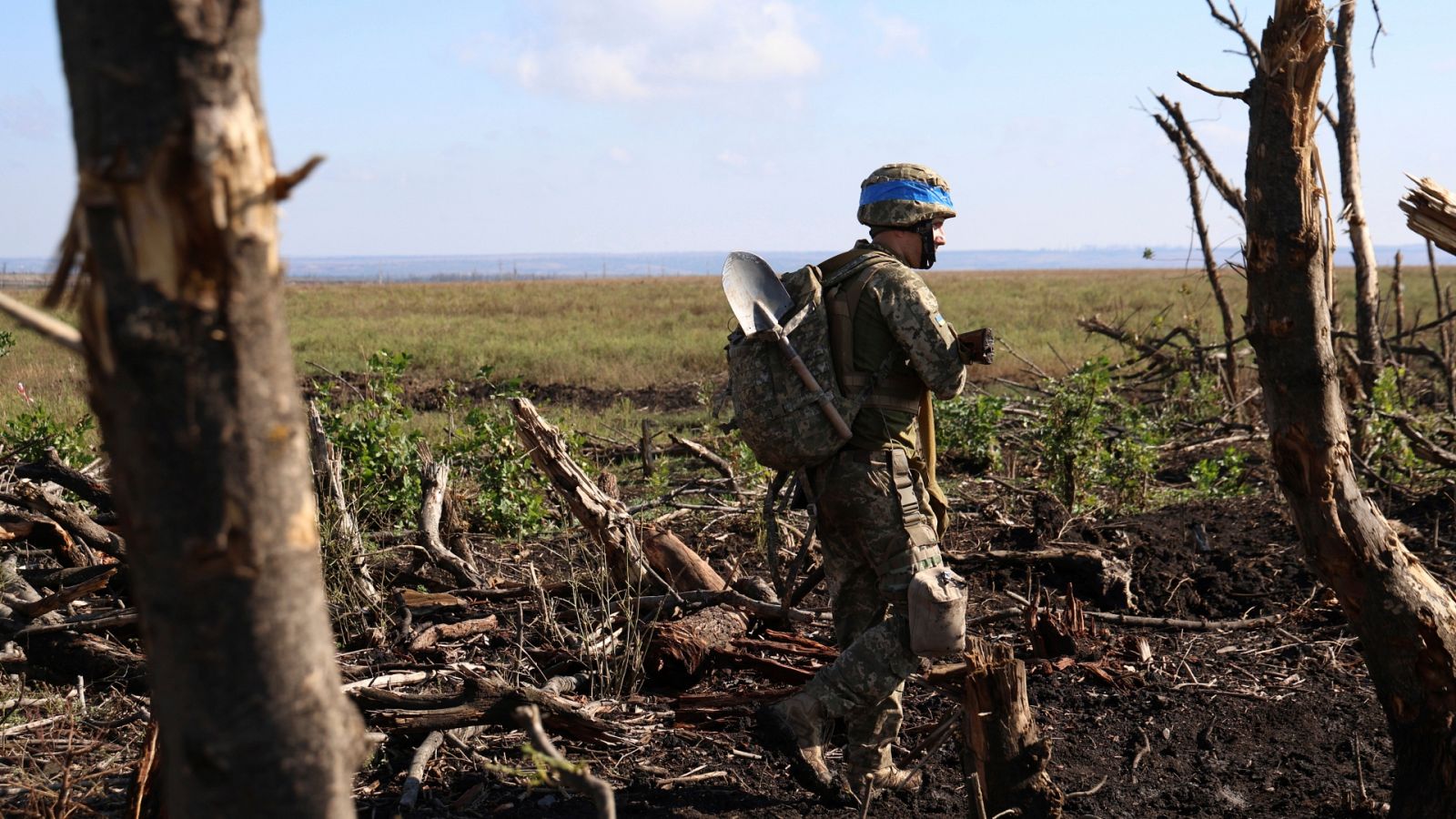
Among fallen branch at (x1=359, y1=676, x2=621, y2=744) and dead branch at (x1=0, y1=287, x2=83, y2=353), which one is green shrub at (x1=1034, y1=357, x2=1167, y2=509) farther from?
dead branch at (x1=0, y1=287, x2=83, y2=353)

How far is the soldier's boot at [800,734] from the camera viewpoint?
3.82 m

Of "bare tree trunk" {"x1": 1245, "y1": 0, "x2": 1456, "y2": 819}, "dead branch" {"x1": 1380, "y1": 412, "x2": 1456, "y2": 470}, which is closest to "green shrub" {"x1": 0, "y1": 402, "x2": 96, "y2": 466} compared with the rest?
"bare tree trunk" {"x1": 1245, "y1": 0, "x2": 1456, "y2": 819}

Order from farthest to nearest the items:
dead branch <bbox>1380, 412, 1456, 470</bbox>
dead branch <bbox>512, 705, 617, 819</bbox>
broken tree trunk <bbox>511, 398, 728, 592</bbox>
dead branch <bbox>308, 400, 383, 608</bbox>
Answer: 1. dead branch <bbox>1380, 412, 1456, 470</bbox>
2. broken tree trunk <bbox>511, 398, 728, 592</bbox>
3. dead branch <bbox>308, 400, 383, 608</bbox>
4. dead branch <bbox>512, 705, 617, 819</bbox>

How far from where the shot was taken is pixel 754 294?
4.02 metres

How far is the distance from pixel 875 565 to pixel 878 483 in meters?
0.28

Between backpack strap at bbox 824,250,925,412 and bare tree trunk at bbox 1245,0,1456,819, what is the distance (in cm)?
113

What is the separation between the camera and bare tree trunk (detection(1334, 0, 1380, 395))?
8.59 meters

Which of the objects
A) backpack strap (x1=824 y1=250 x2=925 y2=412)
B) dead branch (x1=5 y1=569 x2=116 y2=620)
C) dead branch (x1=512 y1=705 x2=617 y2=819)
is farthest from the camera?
dead branch (x1=5 y1=569 x2=116 y2=620)

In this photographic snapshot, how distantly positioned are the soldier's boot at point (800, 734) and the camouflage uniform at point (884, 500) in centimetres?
4

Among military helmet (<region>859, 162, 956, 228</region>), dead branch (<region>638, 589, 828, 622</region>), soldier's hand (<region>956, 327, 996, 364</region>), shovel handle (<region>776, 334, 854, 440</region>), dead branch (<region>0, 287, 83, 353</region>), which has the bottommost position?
dead branch (<region>638, 589, 828, 622</region>)

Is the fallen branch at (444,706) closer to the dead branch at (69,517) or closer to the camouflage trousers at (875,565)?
the camouflage trousers at (875,565)

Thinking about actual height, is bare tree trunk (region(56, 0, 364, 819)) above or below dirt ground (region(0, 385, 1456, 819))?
above

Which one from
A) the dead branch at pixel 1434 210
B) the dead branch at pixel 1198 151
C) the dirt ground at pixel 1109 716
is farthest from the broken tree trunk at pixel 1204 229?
the dead branch at pixel 1434 210

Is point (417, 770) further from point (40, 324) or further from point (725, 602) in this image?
point (40, 324)
